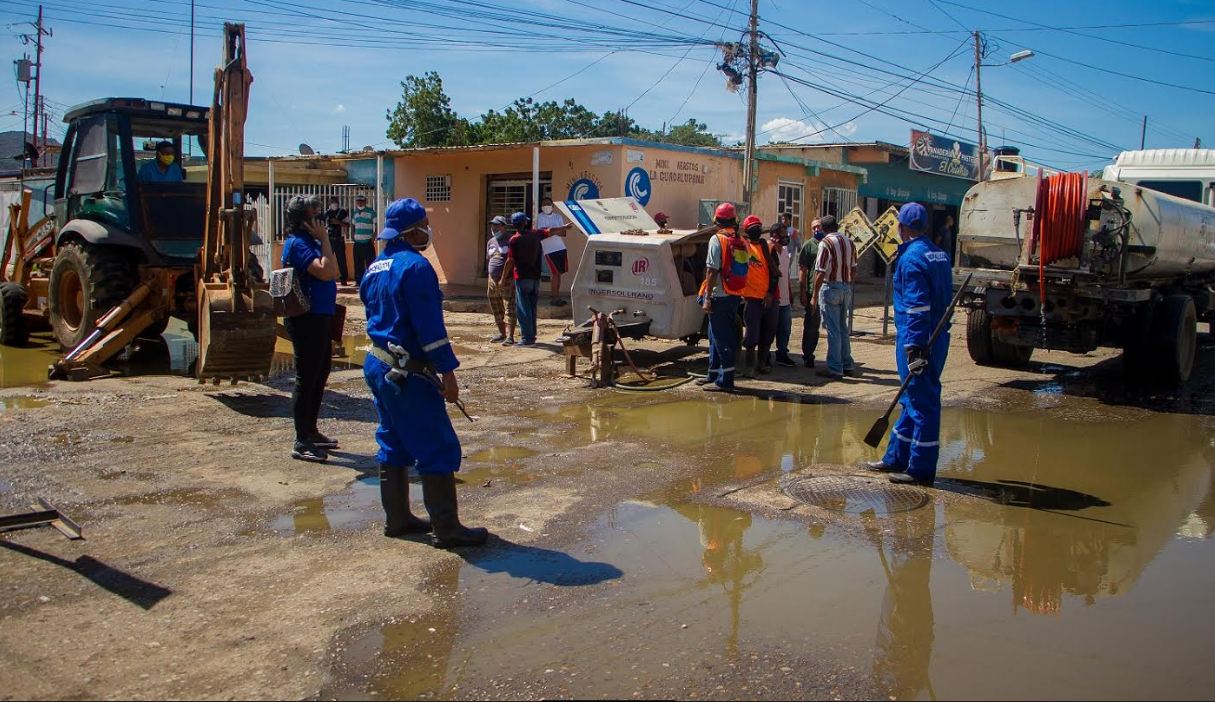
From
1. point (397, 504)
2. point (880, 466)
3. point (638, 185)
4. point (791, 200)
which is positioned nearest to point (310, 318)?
point (397, 504)

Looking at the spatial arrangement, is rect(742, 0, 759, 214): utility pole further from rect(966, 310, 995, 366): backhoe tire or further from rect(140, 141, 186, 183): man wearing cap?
rect(140, 141, 186, 183): man wearing cap

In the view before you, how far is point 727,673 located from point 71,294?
9.25m

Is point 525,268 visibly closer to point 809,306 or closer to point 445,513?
point 809,306

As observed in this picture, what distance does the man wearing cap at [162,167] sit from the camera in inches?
379

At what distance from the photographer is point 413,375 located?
461 centimetres

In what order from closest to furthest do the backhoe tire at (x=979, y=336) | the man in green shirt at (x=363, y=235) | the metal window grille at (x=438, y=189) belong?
1. the backhoe tire at (x=979, y=336)
2. the man in green shirt at (x=363, y=235)
3. the metal window grille at (x=438, y=189)

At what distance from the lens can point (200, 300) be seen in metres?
8.05

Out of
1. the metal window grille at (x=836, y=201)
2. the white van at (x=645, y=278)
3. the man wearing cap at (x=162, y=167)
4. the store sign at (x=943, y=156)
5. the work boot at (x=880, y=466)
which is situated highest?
the store sign at (x=943, y=156)

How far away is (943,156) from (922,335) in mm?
24323

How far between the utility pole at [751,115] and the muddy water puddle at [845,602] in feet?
41.3

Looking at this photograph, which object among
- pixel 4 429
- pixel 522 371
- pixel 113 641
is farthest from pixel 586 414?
pixel 113 641

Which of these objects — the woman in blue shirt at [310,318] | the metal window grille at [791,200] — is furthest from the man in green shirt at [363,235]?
the woman in blue shirt at [310,318]

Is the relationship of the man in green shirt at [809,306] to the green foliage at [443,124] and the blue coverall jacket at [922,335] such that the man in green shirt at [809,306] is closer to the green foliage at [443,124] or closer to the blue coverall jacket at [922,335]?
the blue coverall jacket at [922,335]

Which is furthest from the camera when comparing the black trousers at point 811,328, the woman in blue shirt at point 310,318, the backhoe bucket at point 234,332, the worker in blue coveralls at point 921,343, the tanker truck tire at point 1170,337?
the black trousers at point 811,328
